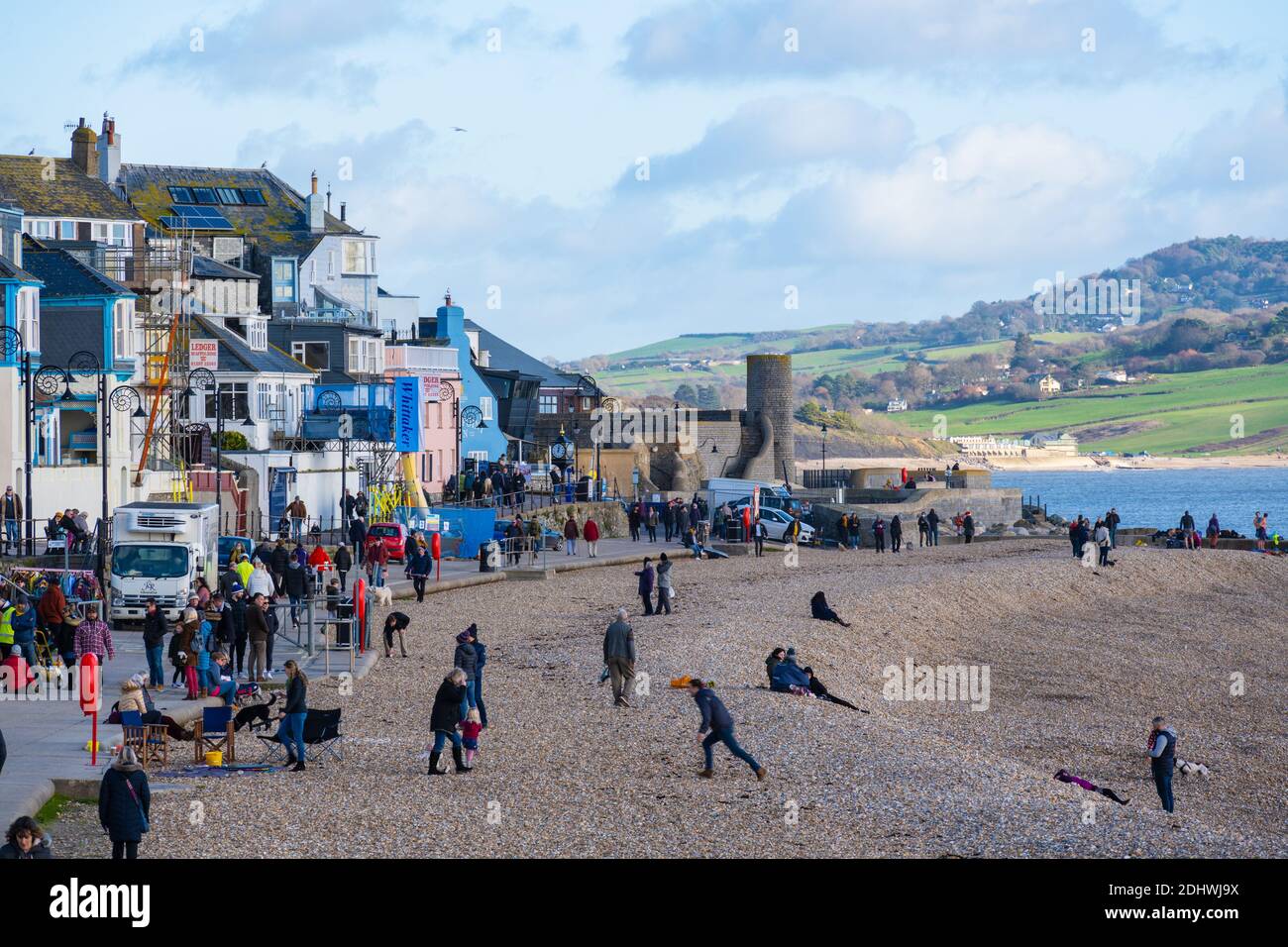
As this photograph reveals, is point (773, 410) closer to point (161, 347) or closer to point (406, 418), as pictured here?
point (406, 418)

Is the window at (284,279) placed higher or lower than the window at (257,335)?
higher

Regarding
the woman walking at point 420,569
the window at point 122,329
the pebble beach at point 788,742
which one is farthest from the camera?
the window at point 122,329

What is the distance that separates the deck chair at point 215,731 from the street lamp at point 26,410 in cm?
1667

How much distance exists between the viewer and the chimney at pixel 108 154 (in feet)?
219

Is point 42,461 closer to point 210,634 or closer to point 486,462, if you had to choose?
point 210,634

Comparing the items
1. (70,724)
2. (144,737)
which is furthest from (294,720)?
(70,724)

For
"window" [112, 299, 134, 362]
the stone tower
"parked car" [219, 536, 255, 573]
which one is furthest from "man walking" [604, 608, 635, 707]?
the stone tower

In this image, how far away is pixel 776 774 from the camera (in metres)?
21.2

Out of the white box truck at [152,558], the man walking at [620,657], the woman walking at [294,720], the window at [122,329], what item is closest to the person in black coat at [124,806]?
the woman walking at [294,720]

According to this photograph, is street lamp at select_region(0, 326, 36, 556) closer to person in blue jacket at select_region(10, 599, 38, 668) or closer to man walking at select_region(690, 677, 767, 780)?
person in blue jacket at select_region(10, 599, 38, 668)

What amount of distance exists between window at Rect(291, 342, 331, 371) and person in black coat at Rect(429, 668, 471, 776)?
44.6m

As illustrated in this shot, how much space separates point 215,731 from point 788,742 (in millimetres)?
7471

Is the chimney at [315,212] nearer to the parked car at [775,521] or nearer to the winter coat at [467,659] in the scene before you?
the parked car at [775,521]

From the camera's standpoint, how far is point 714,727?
20859mm
